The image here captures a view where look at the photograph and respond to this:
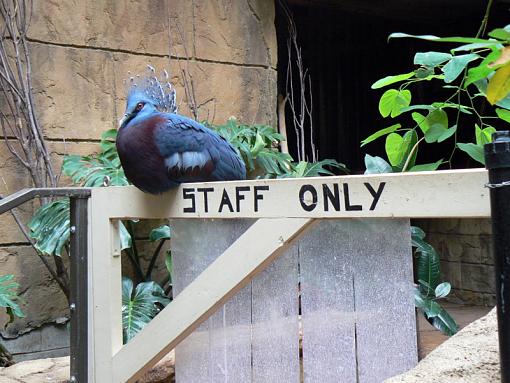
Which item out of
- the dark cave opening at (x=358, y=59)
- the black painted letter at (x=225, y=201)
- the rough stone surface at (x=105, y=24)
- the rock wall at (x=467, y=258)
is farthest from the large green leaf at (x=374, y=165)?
the dark cave opening at (x=358, y=59)

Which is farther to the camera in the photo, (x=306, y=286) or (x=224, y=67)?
(x=224, y=67)

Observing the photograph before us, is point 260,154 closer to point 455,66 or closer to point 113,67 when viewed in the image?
point 113,67

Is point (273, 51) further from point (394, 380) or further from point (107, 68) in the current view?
point (394, 380)

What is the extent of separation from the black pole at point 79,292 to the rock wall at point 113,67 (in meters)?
1.63

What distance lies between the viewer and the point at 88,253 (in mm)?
2092

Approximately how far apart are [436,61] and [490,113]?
5.16 meters

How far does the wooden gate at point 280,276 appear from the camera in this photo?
144 centimetres

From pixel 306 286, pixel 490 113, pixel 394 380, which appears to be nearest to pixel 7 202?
pixel 306 286

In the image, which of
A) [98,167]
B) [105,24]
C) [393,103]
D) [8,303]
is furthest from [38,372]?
[105,24]

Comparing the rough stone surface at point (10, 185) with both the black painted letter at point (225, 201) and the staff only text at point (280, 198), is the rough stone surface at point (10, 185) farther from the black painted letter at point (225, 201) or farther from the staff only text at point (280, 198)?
the black painted letter at point (225, 201)

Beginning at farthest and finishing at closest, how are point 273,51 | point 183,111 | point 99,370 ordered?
point 273,51 < point 183,111 < point 99,370

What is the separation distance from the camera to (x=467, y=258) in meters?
5.51

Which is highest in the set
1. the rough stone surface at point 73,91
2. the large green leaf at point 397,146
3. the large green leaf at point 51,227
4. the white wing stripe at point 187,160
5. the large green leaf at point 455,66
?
the rough stone surface at point 73,91

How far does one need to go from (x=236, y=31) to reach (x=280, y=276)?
2.97 metres
